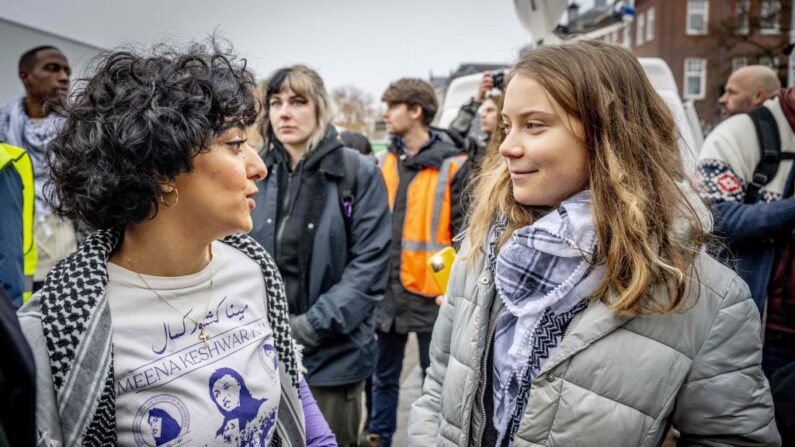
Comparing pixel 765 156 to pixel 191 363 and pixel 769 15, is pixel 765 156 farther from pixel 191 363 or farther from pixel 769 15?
pixel 769 15

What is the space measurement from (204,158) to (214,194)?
94mm

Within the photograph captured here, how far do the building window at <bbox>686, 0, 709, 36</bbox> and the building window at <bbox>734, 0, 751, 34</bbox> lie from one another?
8.24 m

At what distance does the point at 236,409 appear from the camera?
5.02 ft

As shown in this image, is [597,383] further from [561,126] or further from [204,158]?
[204,158]

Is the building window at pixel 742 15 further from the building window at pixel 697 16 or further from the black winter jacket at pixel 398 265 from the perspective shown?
the black winter jacket at pixel 398 265

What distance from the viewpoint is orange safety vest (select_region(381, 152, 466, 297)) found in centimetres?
396

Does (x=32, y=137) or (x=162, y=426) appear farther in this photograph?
(x=32, y=137)

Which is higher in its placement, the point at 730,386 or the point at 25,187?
the point at 25,187

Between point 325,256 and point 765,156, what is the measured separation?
78.0 inches

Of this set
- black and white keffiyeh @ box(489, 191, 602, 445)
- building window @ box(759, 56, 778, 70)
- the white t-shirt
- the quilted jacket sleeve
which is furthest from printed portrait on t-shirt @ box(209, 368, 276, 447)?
building window @ box(759, 56, 778, 70)

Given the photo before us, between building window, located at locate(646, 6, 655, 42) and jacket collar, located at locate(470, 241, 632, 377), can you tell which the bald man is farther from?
building window, located at locate(646, 6, 655, 42)

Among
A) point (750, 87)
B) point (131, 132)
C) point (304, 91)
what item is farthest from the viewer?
point (750, 87)

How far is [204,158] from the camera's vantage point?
1.55 metres

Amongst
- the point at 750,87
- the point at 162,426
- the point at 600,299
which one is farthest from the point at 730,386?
the point at 750,87
